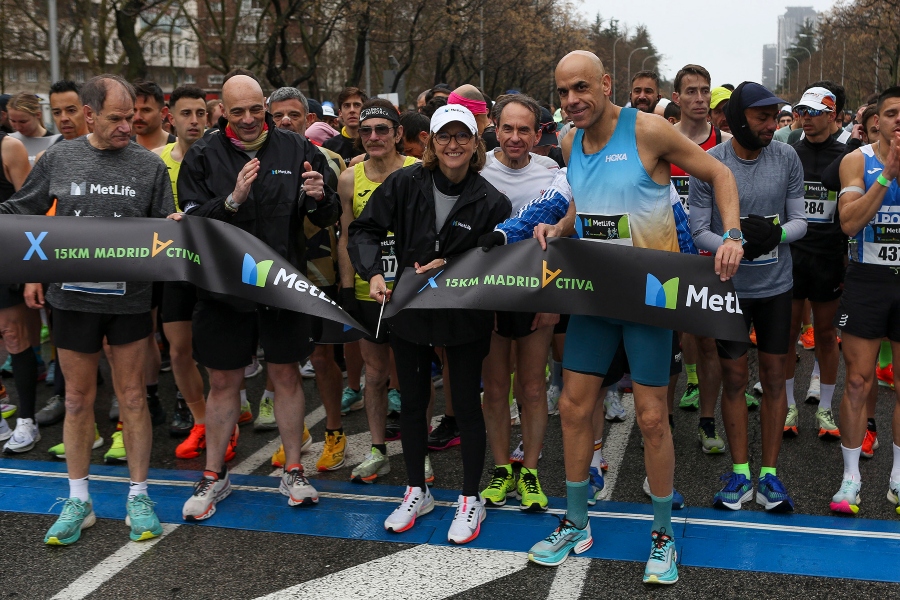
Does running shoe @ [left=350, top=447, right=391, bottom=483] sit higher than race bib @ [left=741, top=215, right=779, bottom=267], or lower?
lower

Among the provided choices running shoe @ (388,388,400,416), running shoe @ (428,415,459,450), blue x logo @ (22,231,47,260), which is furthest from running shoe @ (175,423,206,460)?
blue x logo @ (22,231,47,260)

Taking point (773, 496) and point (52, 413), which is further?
point (52, 413)

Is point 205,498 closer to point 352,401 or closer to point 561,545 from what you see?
point 561,545

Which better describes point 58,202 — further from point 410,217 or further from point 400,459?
point 400,459

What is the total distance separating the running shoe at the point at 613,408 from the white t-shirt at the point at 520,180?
2.10 metres

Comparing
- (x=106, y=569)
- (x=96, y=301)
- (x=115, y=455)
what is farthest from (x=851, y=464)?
(x=115, y=455)

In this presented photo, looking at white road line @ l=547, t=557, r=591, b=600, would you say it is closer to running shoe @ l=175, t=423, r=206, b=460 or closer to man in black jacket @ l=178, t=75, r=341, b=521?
man in black jacket @ l=178, t=75, r=341, b=521

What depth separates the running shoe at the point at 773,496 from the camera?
4.93 m

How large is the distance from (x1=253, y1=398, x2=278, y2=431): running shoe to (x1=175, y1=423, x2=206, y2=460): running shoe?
528 millimetres

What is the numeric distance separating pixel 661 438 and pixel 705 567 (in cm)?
66

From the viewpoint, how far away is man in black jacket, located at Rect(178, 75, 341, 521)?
194 inches

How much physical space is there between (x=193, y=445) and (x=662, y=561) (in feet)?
11.0

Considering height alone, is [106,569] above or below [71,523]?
below

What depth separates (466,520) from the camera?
4730 mm
